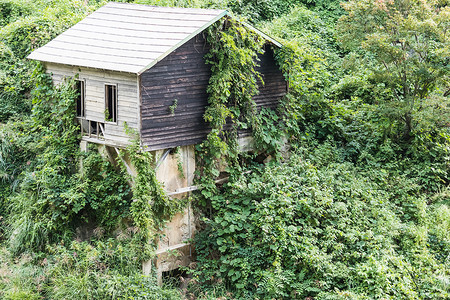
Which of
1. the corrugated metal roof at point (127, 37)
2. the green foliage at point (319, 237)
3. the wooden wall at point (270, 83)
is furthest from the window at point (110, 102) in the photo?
the wooden wall at point (270, 83)

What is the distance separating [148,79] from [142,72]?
27 centimetres

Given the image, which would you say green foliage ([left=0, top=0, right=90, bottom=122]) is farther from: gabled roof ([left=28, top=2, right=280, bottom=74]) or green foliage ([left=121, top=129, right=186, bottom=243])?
green foliage ([left=121, top=129, right=186, bottom=243])

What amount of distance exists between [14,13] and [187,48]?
32.8 ft

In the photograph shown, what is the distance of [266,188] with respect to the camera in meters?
12.0

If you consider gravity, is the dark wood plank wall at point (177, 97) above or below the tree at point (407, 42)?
below

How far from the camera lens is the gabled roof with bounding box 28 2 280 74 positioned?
1123cm

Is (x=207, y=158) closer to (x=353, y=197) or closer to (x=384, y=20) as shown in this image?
(x=353, y=197)

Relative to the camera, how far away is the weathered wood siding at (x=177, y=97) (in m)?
11.2

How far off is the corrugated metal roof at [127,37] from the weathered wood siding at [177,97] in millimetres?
294

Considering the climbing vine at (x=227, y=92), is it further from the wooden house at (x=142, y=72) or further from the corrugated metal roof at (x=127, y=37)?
the corrugated metal roof at (x=127, y=37)

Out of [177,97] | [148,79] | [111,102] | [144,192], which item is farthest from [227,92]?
[144,192]

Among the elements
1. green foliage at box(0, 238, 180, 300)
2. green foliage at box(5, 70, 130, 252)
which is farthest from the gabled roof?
green foliage at box(0, 238, 180, 300)

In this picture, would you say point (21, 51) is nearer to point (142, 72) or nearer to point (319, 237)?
point (142, 72)

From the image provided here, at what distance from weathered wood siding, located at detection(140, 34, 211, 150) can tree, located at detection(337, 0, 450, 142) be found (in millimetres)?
4651
